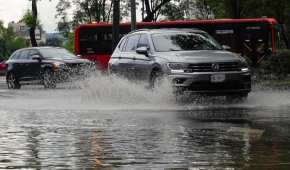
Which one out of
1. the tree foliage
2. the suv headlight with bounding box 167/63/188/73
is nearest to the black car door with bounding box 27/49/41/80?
the suv headlight with bounding box 167/63/188/73

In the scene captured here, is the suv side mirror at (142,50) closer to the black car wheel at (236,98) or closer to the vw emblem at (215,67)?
the vw emblem at (215,67)

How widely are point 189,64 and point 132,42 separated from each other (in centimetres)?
318

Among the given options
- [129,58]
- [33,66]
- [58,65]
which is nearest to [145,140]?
[129,58]

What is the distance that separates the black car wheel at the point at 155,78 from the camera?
16031 millimetres

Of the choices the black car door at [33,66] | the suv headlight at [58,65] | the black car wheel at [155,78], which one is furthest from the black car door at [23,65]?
the black car wheel at [155,78]

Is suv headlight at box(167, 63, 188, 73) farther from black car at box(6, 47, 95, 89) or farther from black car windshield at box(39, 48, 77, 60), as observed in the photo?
black car windshield at box(39, 48, 77, 60)

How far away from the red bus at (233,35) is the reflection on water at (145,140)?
26.2m

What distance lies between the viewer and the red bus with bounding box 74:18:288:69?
40125 mm

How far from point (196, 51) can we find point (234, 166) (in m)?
8.99

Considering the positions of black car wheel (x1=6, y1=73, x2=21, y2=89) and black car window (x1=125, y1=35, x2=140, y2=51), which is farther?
black car wheel (x1=6, y1=73, x2=21, y2=89)

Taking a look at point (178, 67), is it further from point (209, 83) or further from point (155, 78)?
point (155, 78)

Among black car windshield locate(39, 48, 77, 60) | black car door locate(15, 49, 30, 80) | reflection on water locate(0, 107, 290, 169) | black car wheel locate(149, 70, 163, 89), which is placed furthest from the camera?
black car door locate(15, 49, 30, 80)

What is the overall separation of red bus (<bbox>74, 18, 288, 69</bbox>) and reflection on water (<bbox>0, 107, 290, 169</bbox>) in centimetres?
2621

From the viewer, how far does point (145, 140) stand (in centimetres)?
979
